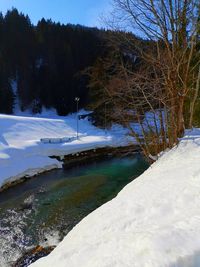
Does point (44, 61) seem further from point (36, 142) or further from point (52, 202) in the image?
point (52, 202)

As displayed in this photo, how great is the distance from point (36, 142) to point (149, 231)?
19838mm

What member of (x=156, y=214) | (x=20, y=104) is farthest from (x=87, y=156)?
(x=20, y=104)

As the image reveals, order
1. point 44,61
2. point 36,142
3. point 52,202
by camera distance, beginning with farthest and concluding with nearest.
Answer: point 44,61, point 36,142, point 52,202

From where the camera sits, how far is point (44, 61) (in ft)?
151

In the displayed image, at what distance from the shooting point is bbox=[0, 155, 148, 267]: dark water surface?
9203mm

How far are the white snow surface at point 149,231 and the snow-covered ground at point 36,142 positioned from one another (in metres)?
7.47

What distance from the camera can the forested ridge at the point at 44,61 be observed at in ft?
145

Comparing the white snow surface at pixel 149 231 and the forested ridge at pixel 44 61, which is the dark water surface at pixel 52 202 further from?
the forested ridge at pixel 44 61

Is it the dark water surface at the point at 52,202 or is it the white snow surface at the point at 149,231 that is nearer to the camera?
the white snow surface at the point at 149,231

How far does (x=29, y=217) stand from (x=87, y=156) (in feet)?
42.0

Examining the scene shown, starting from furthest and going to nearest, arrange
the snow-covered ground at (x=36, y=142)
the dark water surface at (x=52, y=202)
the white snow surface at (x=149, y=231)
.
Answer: the snow-covered ground at (x=36, y=142), the dark water surface at (x=52, y=202), the white snow surface at (x=149, y=231)

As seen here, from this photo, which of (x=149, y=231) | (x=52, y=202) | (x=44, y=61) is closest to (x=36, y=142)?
(x=52, y=202)

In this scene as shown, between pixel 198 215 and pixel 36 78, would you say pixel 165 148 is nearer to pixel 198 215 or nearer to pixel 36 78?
pixel 198 215

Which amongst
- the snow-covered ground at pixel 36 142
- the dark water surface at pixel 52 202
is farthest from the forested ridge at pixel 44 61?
the dark water surface at pixel 52 202
